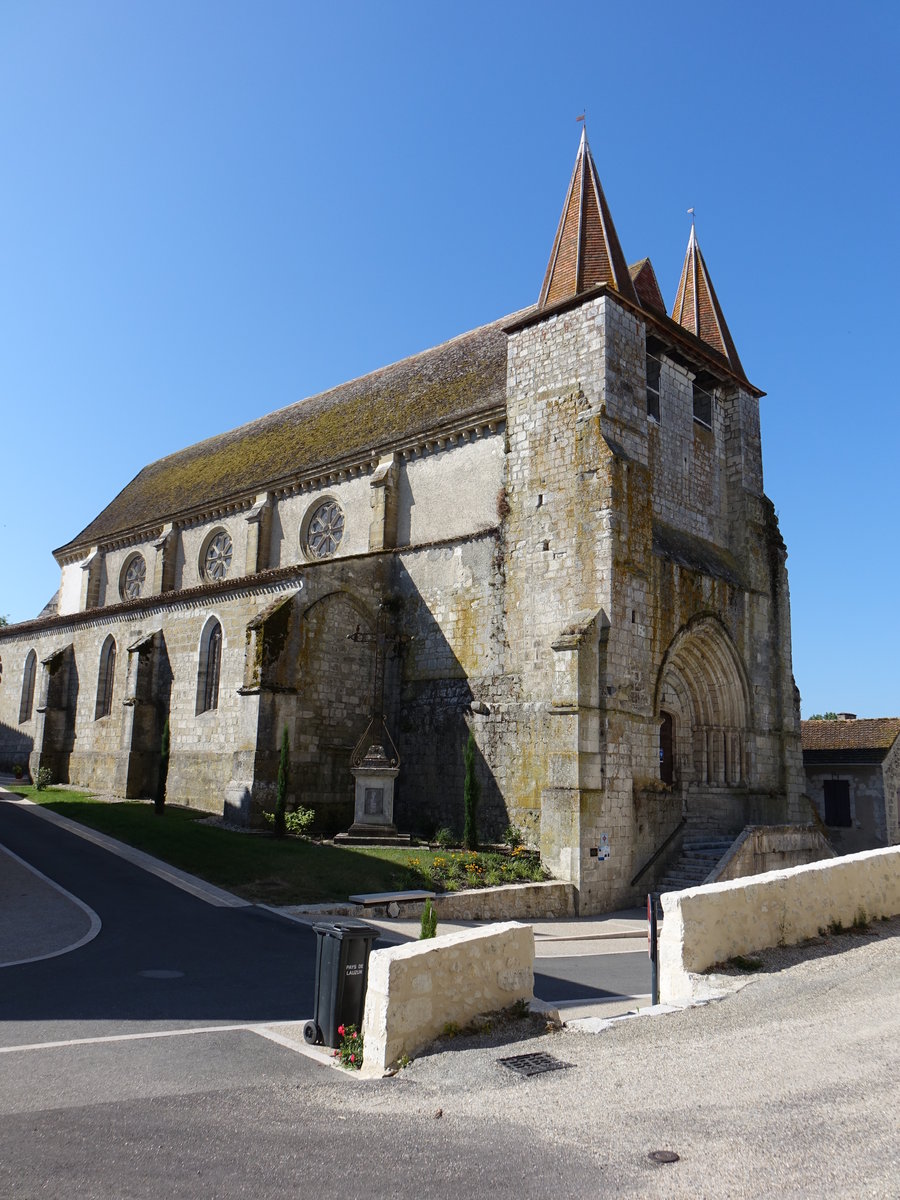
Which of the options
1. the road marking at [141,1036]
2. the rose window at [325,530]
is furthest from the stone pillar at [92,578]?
the road marking at [141,1036]

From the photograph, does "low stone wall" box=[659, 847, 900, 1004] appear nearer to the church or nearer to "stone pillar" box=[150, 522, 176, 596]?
the church

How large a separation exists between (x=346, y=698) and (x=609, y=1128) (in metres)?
17.5

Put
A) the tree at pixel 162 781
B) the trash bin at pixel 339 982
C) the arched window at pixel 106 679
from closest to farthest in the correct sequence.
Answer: the trash bin at pixel 339 982, the tree at pixel 162 781, the arched window at pixel 106 679

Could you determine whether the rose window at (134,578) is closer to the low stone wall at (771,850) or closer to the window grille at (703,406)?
the window grille at (703,406)

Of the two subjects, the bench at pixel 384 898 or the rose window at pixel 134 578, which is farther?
the rose window at pixel 134 578

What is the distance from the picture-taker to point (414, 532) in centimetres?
2384

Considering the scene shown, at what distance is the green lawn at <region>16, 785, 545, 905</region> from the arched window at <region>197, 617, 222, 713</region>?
3930mm

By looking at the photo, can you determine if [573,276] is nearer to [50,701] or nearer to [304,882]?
[304,882]

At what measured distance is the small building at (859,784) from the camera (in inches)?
1118

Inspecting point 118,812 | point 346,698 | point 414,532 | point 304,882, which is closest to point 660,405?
point 414,532

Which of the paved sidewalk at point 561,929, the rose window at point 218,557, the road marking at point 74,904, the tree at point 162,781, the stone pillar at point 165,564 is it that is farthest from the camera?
the stone pillar at point 165,564

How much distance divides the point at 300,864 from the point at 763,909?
9.91 m

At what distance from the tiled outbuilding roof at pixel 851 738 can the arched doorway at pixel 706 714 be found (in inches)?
253

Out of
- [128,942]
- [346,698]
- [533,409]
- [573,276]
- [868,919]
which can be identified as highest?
[573,276]
